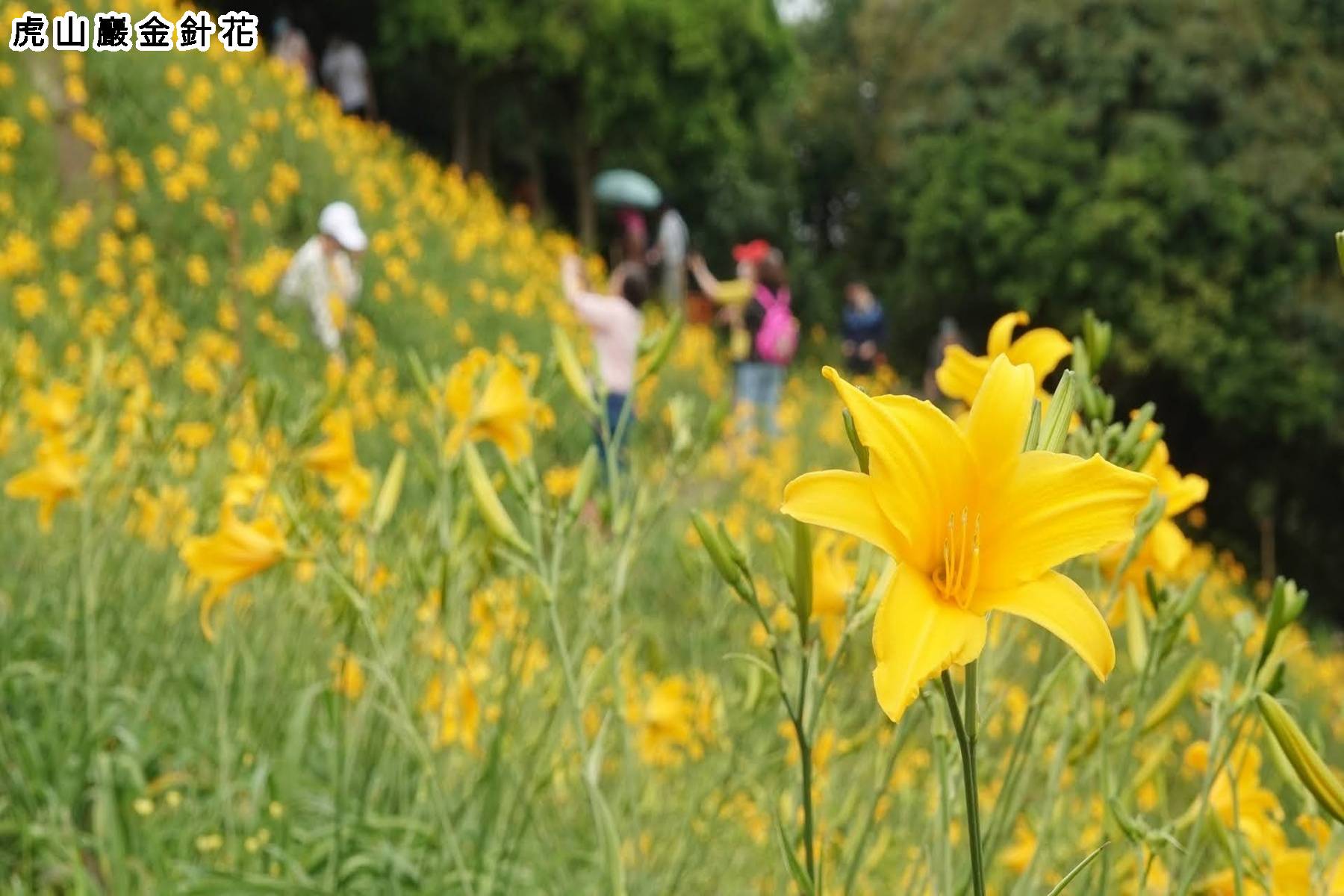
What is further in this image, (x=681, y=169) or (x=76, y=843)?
(x=681, y=169)

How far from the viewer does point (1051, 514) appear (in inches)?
26.3

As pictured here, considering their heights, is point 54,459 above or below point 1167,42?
below

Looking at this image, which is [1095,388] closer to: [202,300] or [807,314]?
[202,300]

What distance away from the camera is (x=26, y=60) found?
6.34 metres

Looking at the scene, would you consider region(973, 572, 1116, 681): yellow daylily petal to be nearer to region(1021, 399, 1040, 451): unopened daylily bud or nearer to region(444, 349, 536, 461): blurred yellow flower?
region(1021, 399, 1040, 451): unopened daylily bud

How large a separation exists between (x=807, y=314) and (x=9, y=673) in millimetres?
17646

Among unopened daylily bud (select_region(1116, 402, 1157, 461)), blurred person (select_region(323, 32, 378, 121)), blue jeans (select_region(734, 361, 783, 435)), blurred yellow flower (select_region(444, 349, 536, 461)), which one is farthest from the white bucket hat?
blurred person (select_region(323, 32, 378, 121))

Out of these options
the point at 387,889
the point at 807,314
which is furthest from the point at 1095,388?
the point at 807,314

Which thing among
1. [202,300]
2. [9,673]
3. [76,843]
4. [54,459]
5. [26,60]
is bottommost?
[76,843]

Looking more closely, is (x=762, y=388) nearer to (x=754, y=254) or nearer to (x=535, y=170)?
(x=754, y=254)

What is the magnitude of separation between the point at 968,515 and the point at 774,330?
6.71 m

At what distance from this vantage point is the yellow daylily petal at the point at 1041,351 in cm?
106

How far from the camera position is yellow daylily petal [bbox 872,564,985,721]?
1.94 feet

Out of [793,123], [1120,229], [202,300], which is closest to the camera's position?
[202,300]
